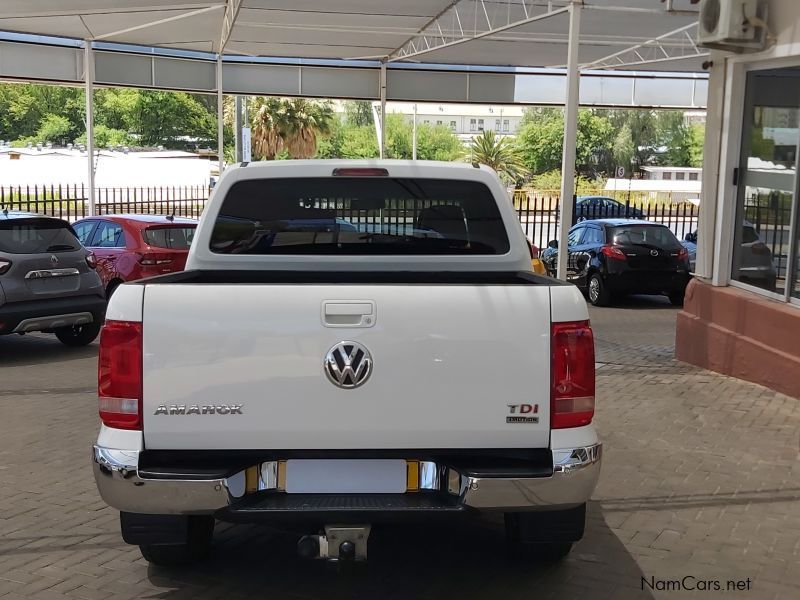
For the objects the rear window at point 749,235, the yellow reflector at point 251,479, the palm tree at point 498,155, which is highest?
the palm tree at point 498,155

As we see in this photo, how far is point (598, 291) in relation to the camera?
16.6 meters

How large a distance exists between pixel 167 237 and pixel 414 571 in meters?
10.1

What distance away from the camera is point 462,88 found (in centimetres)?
2672

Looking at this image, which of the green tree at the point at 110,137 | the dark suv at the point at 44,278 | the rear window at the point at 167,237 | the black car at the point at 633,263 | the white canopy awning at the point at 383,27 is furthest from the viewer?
the green tree at the point at 110,137

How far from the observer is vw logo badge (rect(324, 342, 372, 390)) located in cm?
369

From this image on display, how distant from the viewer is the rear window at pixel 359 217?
4918mm

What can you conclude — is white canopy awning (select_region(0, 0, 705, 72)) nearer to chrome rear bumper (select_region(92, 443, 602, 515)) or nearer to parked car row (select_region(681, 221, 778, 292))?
parked car row (select_region(681, 221, 778, 292))

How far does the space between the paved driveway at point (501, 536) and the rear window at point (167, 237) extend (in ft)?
18.2

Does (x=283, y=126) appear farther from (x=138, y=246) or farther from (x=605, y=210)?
(x=138, y=246)

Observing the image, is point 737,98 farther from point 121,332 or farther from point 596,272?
point 121,332

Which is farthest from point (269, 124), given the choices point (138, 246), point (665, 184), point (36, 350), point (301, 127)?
point (665, 184)

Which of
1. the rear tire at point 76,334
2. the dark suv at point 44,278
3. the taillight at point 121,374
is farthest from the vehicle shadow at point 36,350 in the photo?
the taillight at point 121,374

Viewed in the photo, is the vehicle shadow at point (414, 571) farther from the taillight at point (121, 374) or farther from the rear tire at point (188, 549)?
the taillight at point (121, 374)

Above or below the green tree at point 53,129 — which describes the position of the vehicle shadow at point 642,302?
below
